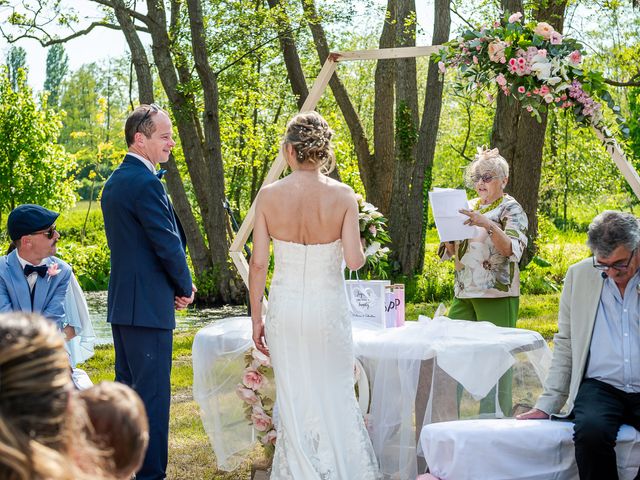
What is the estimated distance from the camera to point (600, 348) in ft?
14.5

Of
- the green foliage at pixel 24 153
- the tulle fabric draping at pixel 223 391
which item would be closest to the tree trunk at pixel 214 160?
the green foliage at pixel 24 153

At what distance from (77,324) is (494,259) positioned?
8.24 ft

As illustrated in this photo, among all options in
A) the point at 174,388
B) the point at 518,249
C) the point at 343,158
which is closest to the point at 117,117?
the point at 343,158

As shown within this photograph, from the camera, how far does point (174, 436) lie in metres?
6.40

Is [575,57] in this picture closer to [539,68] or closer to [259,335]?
[539,68]

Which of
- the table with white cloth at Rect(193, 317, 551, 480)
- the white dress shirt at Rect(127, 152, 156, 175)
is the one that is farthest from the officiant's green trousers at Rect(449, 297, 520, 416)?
the white dress shirt at Rect(127, 152, 156, 175)

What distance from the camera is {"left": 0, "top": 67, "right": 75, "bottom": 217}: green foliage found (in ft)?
77.3

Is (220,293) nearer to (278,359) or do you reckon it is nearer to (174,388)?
(174,388)

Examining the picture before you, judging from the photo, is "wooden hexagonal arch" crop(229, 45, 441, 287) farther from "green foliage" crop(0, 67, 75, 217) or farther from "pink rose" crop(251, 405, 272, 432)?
"green foliage" crop(0, 67, 75, 217)

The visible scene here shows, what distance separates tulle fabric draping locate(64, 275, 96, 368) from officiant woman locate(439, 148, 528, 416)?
7.39 feet

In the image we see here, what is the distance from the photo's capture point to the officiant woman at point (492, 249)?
5625 mm

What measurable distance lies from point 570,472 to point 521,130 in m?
8.35

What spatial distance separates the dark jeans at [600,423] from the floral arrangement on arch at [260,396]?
1747 mm

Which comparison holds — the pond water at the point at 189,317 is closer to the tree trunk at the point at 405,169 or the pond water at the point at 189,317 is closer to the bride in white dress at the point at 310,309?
the tree trunk at the point at 405,169
